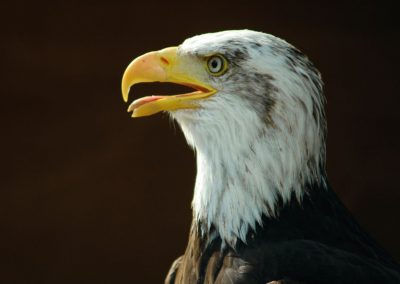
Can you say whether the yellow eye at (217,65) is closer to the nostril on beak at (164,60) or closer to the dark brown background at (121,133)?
the nostril on beak at (164,60)

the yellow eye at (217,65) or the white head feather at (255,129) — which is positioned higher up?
the yellow eye at (217,65)

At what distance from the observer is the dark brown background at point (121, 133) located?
18.3 ft

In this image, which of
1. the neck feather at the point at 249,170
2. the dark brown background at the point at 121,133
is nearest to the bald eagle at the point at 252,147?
the neck feather at the point at 249,170

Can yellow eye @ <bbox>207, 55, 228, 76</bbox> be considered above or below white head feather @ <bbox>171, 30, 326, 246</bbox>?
above

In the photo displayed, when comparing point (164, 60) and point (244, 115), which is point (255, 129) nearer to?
point (244, 115)

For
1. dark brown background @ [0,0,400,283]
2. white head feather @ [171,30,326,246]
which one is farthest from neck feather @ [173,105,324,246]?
dark brown background @ [0,0,400,283]

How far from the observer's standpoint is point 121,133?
223 inches

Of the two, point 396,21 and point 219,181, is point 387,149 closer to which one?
point 396,21

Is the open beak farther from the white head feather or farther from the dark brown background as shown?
the dark brown background

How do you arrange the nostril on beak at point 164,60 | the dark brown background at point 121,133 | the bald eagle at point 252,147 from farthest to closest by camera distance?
the dark brown background at point 121,133
the nostril on beak at point 164,60
the bald eagle at point 252,147

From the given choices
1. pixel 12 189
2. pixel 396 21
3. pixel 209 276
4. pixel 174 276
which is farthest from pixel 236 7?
pixel 209 276

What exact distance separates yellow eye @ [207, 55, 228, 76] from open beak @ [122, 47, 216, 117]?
56 millimetres

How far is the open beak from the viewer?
3527mm

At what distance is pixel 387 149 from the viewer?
5.75m
